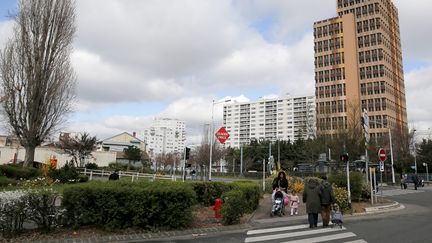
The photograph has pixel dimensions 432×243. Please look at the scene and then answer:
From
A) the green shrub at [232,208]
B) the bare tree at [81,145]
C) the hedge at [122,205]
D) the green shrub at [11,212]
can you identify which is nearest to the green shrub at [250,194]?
the green shrub at [232,208]

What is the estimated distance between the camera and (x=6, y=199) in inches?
383

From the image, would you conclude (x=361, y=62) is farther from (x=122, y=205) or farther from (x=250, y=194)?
(x=122, y=205)

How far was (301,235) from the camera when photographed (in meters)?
11.3

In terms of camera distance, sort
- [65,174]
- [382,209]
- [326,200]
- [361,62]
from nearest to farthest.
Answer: [326,200] < [382,209] < [65,174] < [361,62]

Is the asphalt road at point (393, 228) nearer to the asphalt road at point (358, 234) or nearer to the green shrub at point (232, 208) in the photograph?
the asphalt road at point (358, 234)

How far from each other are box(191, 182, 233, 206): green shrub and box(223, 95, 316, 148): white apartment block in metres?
125

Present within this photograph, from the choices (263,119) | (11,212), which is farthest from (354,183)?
(263,119)

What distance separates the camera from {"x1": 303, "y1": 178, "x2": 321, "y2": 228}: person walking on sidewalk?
12703 mm

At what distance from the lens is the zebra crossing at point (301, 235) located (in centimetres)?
1047

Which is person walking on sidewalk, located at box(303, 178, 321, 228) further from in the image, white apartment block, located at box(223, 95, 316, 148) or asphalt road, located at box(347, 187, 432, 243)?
white apartment block, located at box(223, 95, 316, 148)

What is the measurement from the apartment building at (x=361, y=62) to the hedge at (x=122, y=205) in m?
94.5

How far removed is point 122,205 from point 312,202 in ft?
19.6

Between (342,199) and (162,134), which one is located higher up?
(162,134)

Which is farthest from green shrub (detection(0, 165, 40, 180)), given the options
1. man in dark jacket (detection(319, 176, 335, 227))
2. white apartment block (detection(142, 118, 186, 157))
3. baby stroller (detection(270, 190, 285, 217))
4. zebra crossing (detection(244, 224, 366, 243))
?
white apartment block (detection(142, 118, 186, 157))
